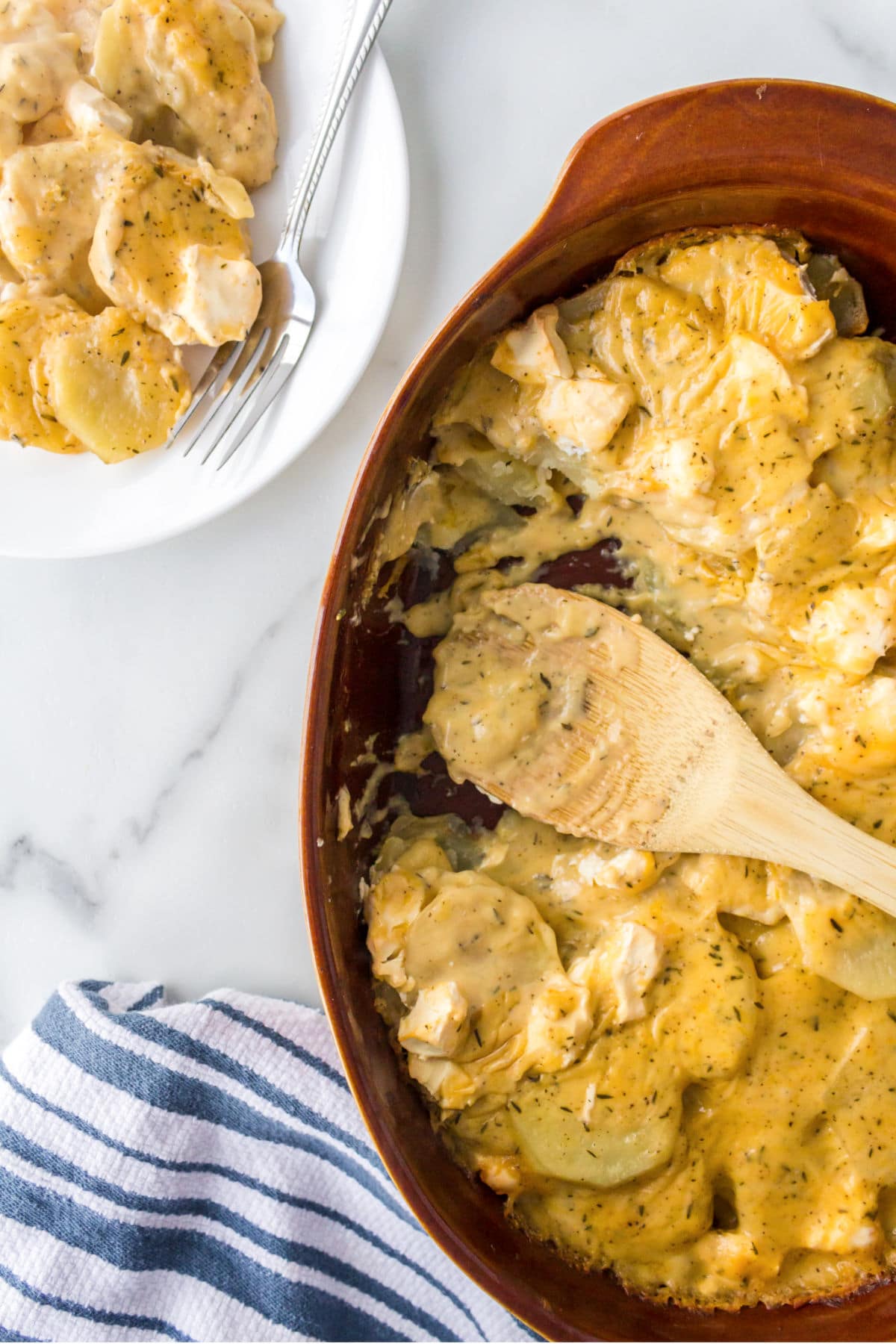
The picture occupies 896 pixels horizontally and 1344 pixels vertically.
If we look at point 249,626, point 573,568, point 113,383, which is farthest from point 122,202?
point 573,568

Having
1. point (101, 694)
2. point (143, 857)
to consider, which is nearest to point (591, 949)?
point (143, 857)

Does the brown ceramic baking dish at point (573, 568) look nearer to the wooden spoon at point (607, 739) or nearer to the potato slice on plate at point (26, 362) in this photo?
the wooden spoon at point (607, 739)

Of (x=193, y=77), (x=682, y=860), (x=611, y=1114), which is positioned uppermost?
(x=193, y=77)

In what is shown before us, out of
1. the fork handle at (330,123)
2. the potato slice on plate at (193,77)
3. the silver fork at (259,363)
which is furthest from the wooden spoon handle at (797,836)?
the potato slice on plate at (193,77)

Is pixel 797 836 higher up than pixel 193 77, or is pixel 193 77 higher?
pixel 193 77

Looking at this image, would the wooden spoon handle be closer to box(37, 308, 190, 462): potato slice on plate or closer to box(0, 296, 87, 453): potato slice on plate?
box(37, 308, 190, 462): potato slice on plate

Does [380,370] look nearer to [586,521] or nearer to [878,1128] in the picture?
[586,521]

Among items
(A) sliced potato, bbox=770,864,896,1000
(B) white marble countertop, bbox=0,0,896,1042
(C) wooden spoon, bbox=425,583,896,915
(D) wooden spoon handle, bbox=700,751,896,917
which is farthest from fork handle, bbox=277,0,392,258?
(A) sliced potato, bbox=770,864,896,1000

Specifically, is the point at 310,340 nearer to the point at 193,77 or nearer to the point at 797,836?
the point at 193,77
